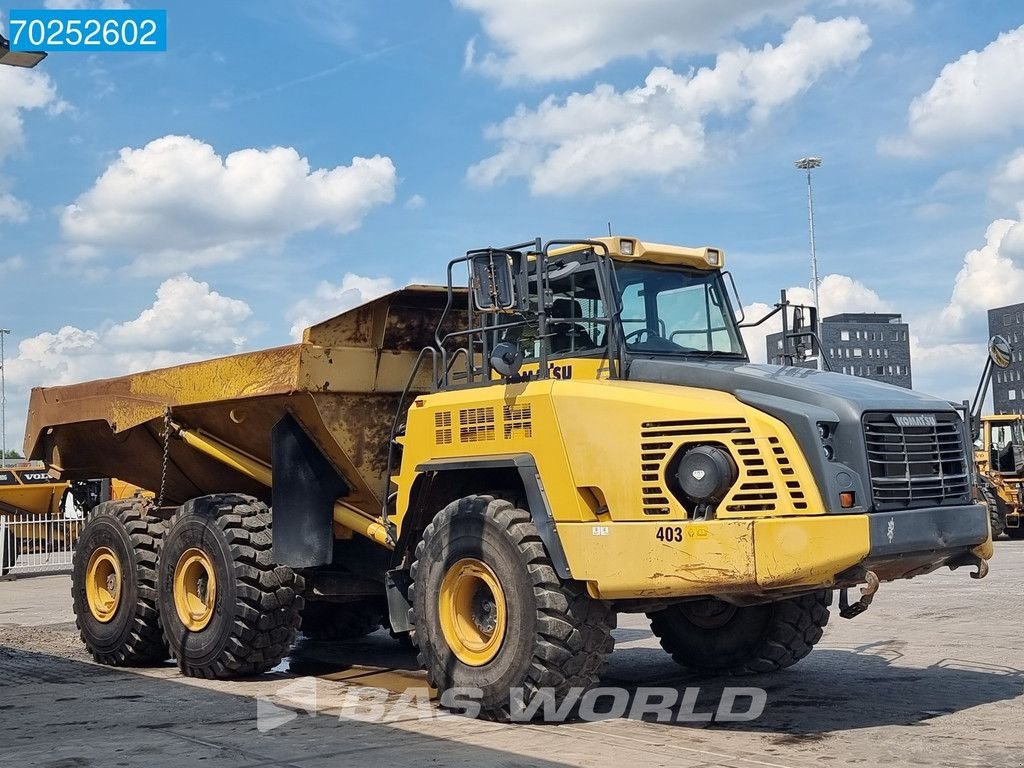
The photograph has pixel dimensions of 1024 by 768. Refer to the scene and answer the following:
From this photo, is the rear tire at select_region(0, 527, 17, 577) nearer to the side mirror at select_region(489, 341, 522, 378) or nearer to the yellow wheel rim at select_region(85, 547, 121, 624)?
the yellow wheel rim at select_region(85, 547, 121, 624)

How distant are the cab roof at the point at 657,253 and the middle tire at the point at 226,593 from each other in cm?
338

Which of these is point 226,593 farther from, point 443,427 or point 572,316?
point 572,316

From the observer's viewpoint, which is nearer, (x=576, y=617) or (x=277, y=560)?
(x=576, y=617)

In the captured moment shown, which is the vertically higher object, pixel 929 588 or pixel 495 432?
pixel 495 432

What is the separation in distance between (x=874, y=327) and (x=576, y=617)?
4189 cm

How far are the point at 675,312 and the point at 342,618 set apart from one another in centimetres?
549

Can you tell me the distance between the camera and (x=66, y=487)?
90.0ft

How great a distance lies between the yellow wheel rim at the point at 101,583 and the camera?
11391mm

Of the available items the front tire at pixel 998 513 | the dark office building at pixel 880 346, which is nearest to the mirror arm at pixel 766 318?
the front tire at pixel 998 513

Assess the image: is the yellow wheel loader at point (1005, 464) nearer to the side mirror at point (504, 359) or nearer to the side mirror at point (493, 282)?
the side mirror at point (504, 359)

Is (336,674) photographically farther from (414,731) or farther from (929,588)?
(929,588)

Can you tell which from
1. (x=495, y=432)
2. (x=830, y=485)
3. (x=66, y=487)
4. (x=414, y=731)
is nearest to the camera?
(x=830, y=485)

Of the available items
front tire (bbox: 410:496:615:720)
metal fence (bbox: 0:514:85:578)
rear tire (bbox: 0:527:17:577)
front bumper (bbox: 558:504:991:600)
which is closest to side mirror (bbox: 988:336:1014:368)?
front bumper (bbox: 558:504:991:600)

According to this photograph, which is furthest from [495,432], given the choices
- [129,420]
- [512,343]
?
[129,420]
